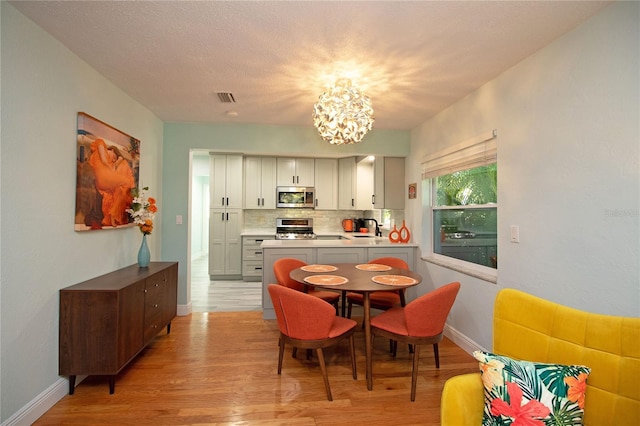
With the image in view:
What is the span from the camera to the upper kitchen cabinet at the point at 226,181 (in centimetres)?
581

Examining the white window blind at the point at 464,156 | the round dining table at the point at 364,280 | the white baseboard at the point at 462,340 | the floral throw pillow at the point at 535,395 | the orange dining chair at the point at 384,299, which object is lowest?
the white baseboard at the point at 462,340

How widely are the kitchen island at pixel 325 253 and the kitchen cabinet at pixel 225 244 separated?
2.01 metres

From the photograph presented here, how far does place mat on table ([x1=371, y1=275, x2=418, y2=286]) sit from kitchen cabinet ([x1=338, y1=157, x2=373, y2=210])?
2.89 m

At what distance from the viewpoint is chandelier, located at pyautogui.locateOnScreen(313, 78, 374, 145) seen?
2275 millimetres

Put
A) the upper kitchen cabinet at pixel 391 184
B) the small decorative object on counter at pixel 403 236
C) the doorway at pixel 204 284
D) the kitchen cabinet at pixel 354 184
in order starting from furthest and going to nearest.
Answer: the kitchen cabinet at pixel 354 184, the upper kitchen cabinet at pixel 391 184, the doorway at pixel 204 284, the small decorative object on counter at pixel 403 236

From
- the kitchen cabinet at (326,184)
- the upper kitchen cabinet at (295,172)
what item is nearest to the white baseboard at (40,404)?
the upper kitchen cabinet at (295,172)

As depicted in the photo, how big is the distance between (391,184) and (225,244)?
10.8 feet

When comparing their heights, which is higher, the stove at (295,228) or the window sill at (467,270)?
the stove at (295,228)

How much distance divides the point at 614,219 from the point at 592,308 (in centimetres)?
53

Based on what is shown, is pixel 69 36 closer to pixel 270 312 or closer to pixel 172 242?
pixel 172 242

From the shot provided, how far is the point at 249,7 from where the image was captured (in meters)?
1.72

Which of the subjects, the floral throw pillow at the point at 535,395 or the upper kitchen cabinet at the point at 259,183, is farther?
the upper kitchen cabinet at the point at 259,183

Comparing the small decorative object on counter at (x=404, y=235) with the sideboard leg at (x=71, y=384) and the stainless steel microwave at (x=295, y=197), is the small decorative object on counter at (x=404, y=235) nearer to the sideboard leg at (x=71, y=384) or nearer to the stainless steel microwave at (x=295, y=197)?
the stainless steel microwave at (x=295, y=197)

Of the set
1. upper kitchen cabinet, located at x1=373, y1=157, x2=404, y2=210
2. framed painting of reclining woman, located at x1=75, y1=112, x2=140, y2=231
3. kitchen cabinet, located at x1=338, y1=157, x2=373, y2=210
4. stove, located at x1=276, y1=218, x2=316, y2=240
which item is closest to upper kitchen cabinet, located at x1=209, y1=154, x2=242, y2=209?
stove, located at x1=276, y1=218, x2=316, y2=240
